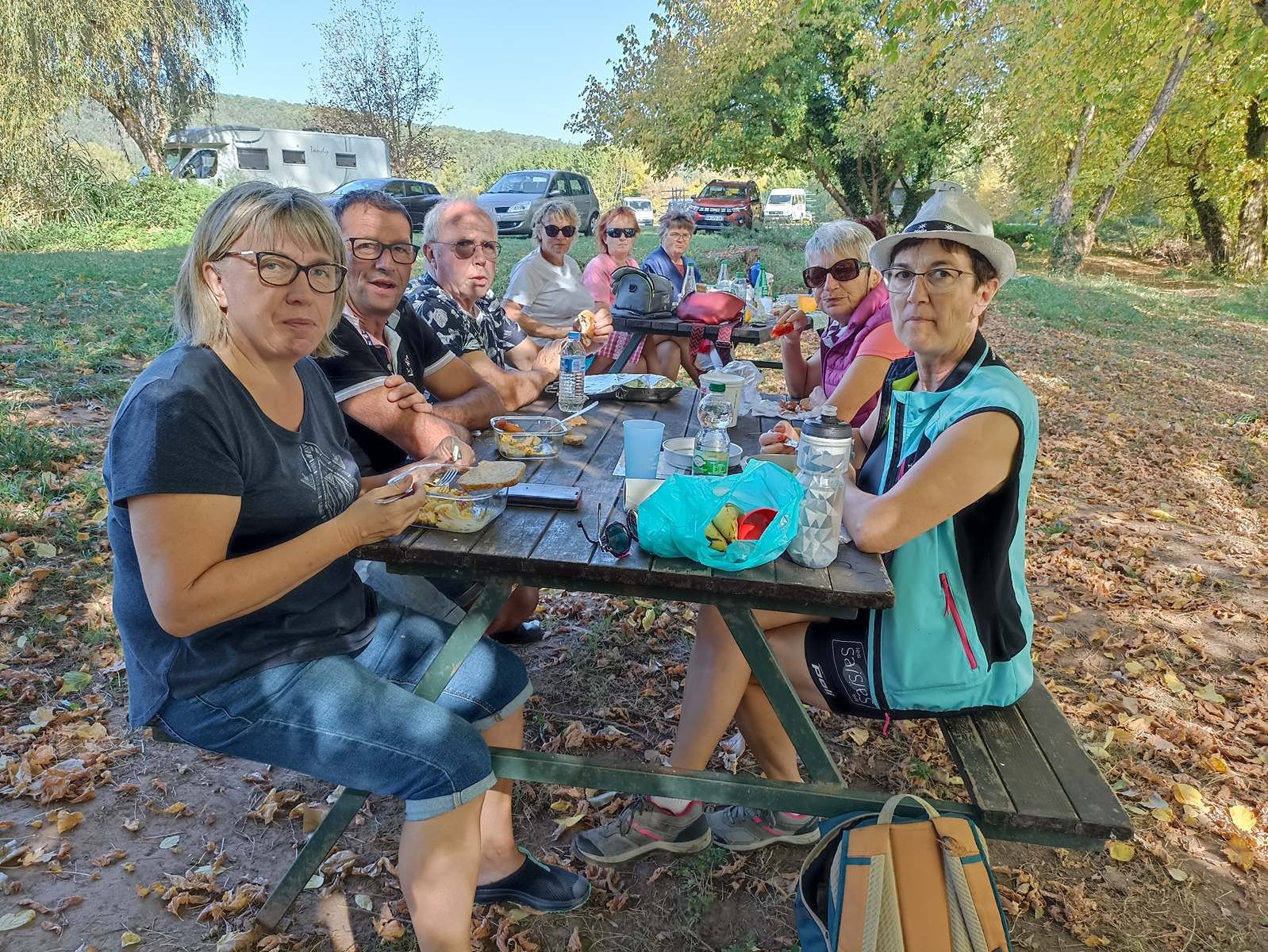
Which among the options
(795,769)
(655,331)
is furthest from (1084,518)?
(795,769)

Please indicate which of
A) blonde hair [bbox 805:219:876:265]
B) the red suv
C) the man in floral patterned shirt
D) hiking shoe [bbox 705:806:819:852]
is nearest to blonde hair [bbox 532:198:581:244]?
the man in floral patterned shirt

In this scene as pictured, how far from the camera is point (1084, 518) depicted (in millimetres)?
5027

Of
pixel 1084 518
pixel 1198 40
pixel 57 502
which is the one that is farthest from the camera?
pixel 1198 40

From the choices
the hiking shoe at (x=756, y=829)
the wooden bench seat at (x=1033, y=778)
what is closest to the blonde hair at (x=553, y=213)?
the hiking shoe at (x=756, y=829)

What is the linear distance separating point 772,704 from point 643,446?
74 centimetres

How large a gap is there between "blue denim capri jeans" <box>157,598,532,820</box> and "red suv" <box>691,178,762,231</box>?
70.8 ft

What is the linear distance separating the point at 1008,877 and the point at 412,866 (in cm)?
174

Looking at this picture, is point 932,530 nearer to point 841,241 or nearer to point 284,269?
point 284,269

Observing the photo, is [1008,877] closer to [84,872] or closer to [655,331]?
[84,872]

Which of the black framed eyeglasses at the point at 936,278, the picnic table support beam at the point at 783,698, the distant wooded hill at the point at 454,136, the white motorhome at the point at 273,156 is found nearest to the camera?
the picnic table support beam at the point at 783,698

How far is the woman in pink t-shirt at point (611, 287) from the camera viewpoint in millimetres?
5957

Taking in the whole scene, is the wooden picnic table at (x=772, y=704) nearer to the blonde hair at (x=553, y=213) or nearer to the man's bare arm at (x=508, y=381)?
the man's bare arm at (x=508, y=381)

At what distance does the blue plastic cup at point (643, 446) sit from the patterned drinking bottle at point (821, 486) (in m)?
0.53

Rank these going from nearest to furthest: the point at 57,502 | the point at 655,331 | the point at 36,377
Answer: the point at 57,502
the point at 655,331
the point at 36,377
